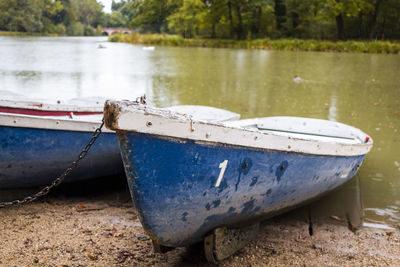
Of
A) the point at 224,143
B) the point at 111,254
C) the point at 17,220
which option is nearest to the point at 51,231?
the point at 17,220

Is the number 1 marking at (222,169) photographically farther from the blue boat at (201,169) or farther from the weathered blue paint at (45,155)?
the weathered blue paint at (45,155)

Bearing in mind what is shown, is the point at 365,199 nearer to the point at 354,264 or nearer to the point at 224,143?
the point at 354,264

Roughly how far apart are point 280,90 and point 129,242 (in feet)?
30.4

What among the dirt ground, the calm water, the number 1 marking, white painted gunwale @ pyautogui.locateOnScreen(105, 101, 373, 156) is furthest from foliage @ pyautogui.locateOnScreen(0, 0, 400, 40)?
the number 1 marking

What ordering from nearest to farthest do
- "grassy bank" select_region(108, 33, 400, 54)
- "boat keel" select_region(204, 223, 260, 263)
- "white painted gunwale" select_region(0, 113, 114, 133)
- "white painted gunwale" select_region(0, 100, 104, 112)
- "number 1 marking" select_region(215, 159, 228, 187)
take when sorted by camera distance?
"number 1 marking" select_region(215, 159, 228, 187), "boat keel" select_region(204, 223, 260, 263), "white painted gunwale" select_region(0, 113, 114, 133), "white painted gunwale" select_region(0, 100, 104, 112), "grassy bank" select_region(108, 33, 400, 54)

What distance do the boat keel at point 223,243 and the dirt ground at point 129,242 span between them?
117 mm

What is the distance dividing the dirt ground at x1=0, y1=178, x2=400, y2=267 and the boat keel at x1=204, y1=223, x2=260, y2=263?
0.12m

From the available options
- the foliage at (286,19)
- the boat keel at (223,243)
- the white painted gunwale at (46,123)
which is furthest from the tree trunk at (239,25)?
the boat keel at (223,243)

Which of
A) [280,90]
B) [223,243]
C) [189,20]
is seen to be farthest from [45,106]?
[189,20]

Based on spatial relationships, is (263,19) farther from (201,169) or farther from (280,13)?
(201,169)

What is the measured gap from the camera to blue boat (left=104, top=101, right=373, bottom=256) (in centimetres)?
220

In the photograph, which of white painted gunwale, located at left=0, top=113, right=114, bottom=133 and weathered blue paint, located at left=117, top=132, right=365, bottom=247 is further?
white painted gunwale, located at left=0, top=113, right=114, bottom=133

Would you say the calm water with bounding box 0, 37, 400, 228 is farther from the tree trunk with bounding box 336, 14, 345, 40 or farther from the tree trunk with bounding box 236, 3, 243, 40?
the tree trunk with bounding box 236, 3, 243, 40

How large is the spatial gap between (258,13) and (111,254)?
3953 cm
